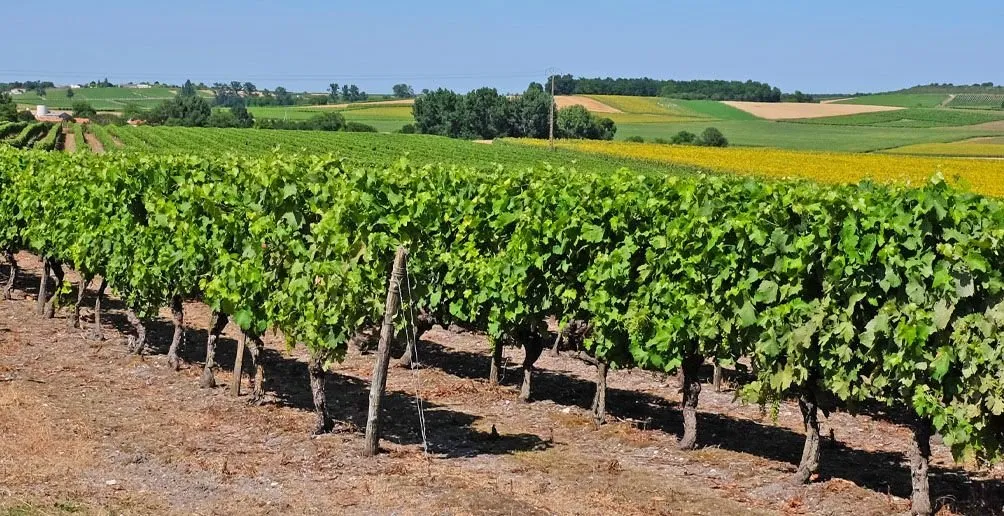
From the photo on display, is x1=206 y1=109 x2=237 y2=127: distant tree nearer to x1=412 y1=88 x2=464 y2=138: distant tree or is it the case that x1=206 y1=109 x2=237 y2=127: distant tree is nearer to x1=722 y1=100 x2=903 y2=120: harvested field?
x1=412 y1=88 x2=464 y2=138: distant tree

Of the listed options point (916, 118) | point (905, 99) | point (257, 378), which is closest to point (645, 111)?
point (916, 118)

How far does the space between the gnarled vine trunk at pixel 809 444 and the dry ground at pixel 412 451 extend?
0.18 meters

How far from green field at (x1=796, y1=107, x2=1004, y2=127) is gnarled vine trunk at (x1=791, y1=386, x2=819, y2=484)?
333ft

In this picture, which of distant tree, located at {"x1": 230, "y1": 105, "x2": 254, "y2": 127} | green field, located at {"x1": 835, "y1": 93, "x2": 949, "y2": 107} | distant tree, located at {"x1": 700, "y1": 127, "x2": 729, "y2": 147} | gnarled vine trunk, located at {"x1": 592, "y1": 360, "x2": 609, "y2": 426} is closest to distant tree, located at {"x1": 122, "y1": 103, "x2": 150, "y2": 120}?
distant tree, located at {"x1": 230, "y1": 105, "x2": 254, "y2": 127}

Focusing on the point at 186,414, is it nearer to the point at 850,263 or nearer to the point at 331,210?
the point at 331,210

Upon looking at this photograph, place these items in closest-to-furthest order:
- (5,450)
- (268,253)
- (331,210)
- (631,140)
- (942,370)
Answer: (942,370), (5,450), (331,210), (268,253), (631,140)

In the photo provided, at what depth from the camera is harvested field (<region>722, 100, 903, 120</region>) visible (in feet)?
389

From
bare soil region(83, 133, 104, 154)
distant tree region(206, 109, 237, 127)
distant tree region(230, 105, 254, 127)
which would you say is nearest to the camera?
bare soil region(83, 133, 104, 154)

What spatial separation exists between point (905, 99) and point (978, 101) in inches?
415

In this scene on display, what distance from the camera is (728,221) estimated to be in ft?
34.4

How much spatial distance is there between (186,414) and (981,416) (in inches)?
326

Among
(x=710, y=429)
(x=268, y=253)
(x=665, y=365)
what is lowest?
(x=710, y=429)

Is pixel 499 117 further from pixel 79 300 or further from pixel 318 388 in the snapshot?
pixel 318 388

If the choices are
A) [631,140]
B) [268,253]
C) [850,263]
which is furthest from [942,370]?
[631,140]
